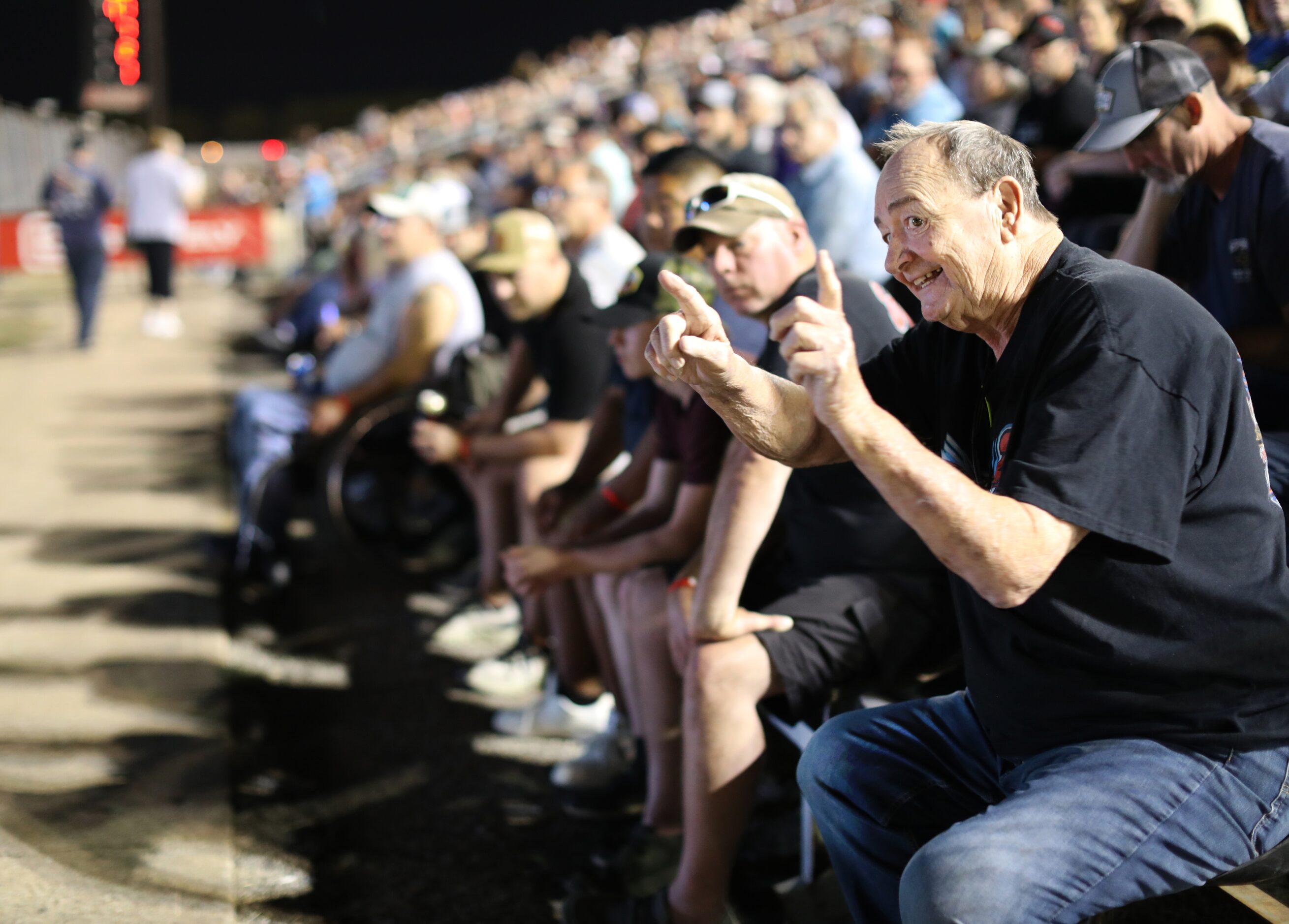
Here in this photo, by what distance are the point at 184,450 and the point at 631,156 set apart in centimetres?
345

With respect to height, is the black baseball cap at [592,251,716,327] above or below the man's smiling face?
below

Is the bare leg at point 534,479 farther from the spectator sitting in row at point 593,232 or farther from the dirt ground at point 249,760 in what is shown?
the spectator sitting in row at point 593,232

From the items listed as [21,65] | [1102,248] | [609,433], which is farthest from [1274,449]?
[21,65]

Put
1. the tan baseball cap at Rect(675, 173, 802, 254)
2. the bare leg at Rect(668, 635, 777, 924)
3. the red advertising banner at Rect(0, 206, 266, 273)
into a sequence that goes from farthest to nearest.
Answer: the red advertising banner at Rect(0, 206, 266, 273), the tan baseball cap at Rect(675, 173, 802, 254), the bare leg at Rect(668, 635, 777, 924)

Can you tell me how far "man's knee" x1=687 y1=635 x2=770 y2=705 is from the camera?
96.5 inches

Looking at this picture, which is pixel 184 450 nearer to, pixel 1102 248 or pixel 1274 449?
pixel 1102 248

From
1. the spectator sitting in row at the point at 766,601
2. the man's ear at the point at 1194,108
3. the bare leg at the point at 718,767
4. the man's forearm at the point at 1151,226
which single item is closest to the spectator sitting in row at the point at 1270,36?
the man's forearm at the point at 1151,226

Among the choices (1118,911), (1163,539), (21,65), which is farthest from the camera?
(21,65)

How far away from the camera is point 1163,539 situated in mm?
1571

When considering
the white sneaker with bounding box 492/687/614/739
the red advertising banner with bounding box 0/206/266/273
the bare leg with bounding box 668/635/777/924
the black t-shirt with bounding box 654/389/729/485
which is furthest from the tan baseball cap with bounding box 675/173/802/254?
the red advertising banner with bounding box 0/206/266/273

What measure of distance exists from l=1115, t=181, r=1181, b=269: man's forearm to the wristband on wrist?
1.53m

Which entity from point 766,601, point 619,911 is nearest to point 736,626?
point 766,601

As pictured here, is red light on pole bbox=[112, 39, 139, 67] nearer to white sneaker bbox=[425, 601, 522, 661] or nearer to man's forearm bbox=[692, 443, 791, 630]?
white sneaker bbox=[425, 601, 522, 661]

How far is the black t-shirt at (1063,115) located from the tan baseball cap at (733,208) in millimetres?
2263
